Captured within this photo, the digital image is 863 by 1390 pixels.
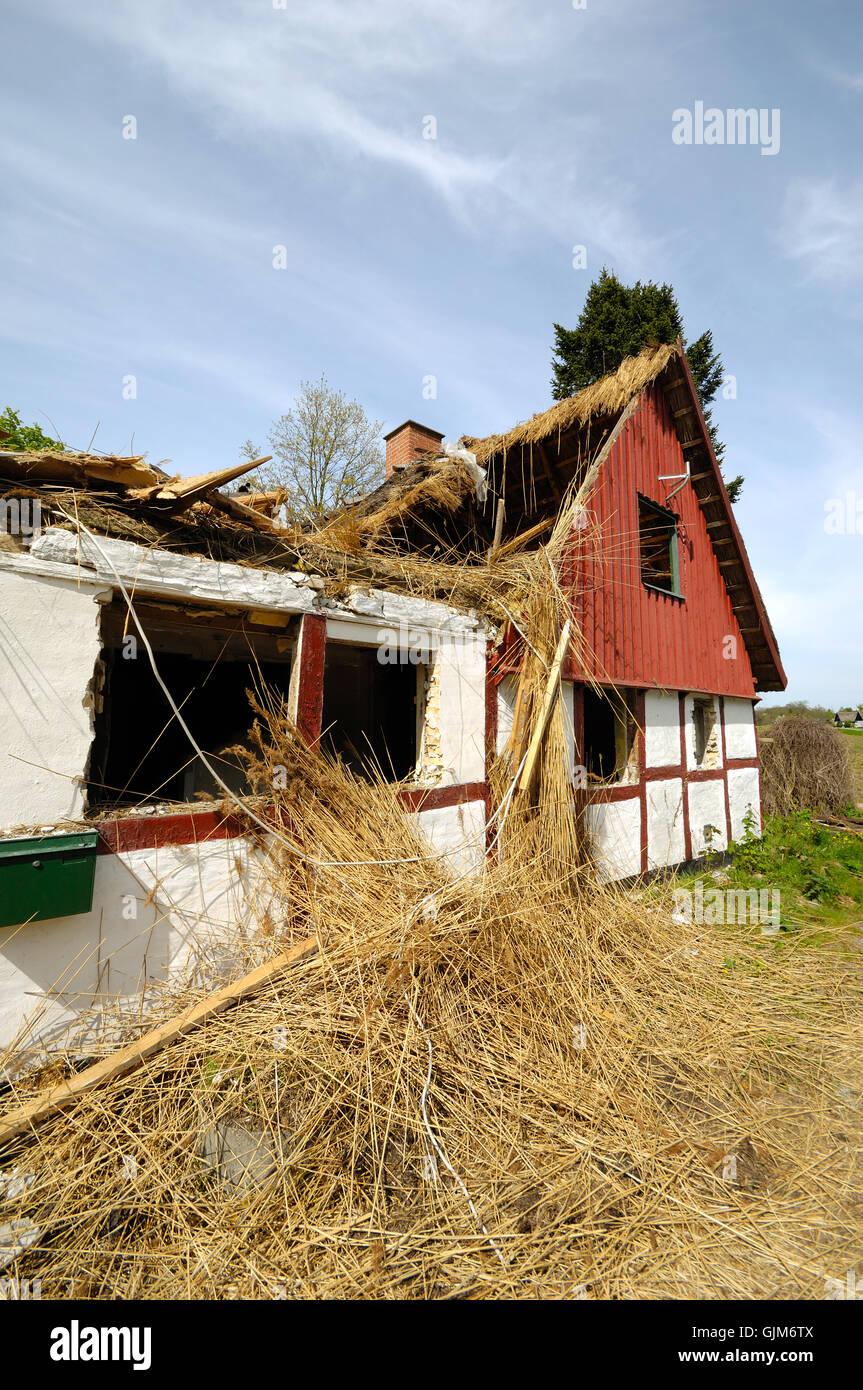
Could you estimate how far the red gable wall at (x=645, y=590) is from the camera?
663 centimetres

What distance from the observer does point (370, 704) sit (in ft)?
26.5

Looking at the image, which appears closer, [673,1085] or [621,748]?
[673,1085]

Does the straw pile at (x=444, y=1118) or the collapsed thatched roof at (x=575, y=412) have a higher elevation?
the collapsed thatched roof at (x=575, y=412)

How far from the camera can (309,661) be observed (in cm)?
407

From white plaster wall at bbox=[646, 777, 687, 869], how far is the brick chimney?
6.23 metres

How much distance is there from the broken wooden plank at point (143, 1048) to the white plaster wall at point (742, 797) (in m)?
8.00

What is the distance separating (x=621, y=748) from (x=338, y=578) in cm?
488

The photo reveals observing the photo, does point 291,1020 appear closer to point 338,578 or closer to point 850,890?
point 338,578

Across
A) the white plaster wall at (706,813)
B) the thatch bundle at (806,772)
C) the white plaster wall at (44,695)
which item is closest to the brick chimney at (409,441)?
the white plaster wall at (706,813)

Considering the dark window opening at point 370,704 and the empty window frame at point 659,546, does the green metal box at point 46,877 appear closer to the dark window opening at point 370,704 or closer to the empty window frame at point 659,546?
the dark window opening at point 370,704
